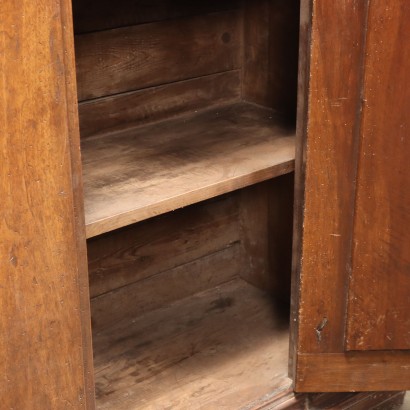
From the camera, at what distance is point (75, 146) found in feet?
4.42

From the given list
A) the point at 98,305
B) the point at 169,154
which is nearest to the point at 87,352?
the point at 169,154

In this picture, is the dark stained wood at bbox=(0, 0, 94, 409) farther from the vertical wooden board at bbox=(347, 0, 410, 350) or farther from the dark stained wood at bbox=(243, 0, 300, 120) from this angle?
the dark stained wood at bbox=(243, 0, 300, 120)

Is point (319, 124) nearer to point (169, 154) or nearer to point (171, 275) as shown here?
point (169, 154)

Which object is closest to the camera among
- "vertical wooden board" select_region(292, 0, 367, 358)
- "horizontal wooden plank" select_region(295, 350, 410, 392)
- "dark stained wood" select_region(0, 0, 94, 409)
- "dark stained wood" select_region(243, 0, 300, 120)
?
"dark stained wood" select_region(0, 0, 94, 409)

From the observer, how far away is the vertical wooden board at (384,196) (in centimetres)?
156

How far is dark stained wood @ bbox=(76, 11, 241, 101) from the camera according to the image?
1.98 metres

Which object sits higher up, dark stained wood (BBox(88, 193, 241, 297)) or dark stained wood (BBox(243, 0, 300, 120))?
dark stained wood (BBox(243, 0, 300, 120))

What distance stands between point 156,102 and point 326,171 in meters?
0.61

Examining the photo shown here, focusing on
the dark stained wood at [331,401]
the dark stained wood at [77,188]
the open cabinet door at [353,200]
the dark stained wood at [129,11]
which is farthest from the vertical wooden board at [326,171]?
the dark stained wood at [129,11]

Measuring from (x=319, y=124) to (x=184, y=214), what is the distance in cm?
76

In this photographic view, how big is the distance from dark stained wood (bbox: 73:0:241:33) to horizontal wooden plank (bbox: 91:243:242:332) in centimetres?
67

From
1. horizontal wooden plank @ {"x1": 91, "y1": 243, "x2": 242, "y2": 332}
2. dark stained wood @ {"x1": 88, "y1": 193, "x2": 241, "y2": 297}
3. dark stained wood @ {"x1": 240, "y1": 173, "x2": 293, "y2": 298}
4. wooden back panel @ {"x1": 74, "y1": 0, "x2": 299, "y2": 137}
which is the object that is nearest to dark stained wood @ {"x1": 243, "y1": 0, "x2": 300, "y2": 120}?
wooden back panel @ {"x1": 74, "y1": 0, "x2": 299, "y2": 137}

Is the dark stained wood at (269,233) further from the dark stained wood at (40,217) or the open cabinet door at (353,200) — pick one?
the dark stained wood at (40,217)

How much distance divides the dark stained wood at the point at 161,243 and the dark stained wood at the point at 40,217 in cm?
68
